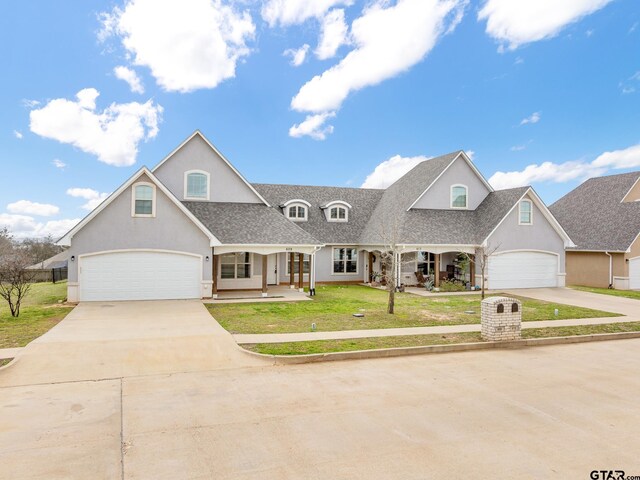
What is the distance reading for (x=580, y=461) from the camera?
579cm

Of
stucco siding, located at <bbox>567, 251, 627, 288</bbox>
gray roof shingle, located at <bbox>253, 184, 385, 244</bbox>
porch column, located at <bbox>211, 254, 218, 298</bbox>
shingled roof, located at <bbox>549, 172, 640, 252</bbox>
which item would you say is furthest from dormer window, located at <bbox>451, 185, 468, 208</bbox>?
porch column, located at <bbox>211, 254, 218, 298</bbox>

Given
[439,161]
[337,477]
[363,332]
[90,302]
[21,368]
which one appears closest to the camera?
[337,477]

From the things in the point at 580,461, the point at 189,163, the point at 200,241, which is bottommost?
the point at 580,461

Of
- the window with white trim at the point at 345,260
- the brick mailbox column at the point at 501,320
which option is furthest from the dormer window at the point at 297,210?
the brick mailbox column at the point at 501,320

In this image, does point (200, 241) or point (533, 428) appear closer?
point (533, 428)

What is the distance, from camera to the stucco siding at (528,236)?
25.5 meters

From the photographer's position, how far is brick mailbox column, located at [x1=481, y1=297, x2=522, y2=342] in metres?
12.3

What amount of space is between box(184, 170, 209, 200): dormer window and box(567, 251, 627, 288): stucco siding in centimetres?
2556

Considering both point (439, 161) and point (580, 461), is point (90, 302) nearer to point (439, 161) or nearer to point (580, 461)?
point (580, 461)

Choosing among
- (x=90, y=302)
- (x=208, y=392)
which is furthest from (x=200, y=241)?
(x=208, y=392)

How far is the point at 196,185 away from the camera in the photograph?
23.2 metres

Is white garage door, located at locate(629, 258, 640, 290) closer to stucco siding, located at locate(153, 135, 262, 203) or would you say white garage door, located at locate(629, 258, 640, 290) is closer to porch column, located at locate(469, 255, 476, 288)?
porch column, located at locate(469, 255, 476, 288)

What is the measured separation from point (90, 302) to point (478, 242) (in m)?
20.5

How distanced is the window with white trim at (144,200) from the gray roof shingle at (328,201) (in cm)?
1006
